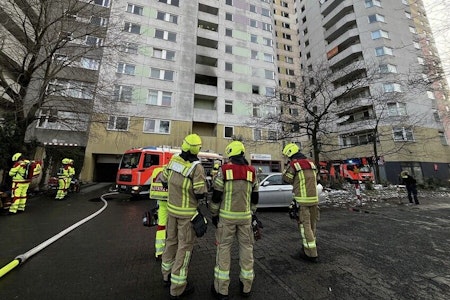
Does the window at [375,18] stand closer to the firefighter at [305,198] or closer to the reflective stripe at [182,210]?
the firefighter at [305,198]

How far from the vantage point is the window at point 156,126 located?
855 inches

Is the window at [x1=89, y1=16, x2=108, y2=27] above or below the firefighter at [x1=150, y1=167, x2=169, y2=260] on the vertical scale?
above

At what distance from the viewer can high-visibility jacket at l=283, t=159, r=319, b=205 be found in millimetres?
3996

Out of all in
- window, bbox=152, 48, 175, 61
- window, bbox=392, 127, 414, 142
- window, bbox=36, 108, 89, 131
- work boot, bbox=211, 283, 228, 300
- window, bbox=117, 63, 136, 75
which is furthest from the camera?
window, bbox=392, 127, 414, 142

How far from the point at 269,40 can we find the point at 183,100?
687 inches

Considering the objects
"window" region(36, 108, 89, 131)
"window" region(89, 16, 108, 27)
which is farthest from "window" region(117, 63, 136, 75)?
"window" region(36, 108, 89, 131)

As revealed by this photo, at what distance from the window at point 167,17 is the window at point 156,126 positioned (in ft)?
44.0

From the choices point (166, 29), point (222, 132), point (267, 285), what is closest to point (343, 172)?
point (222, 132)

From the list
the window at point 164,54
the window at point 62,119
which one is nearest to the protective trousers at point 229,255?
the window at point 62,119

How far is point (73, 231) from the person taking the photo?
18.1 feet

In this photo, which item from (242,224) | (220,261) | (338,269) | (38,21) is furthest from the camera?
(38,21)

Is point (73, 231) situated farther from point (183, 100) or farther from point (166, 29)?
point (166, 29)

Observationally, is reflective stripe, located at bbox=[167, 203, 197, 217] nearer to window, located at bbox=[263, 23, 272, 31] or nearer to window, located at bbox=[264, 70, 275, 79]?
window, located at bbox=[264, 70, 275, 79]

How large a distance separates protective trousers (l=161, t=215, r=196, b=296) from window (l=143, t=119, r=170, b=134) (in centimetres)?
2042
